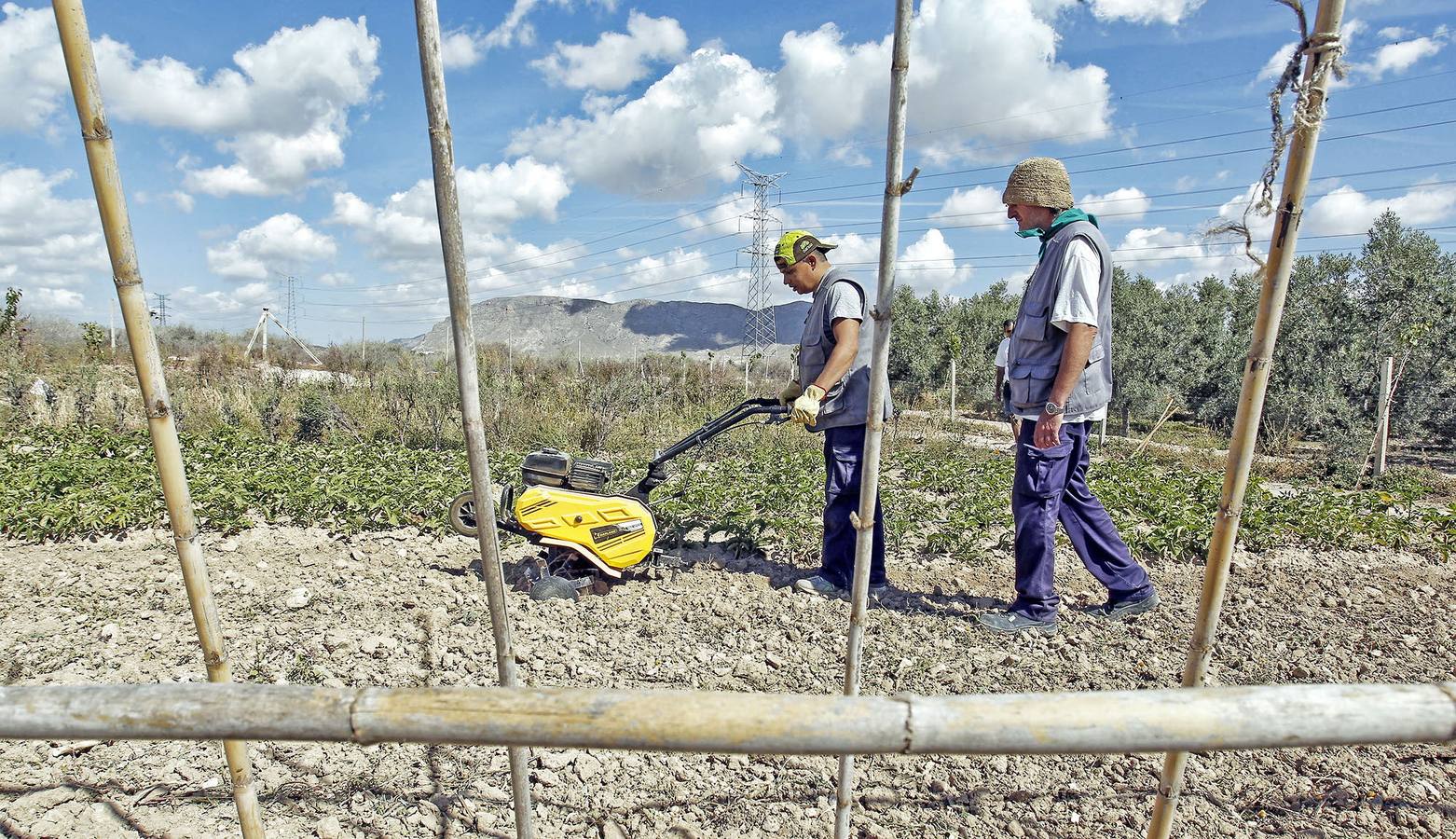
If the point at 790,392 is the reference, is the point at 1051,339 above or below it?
above

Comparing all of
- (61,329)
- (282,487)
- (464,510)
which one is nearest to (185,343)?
(61,329)

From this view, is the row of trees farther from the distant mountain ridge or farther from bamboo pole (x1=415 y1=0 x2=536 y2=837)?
the distant mountain ridge

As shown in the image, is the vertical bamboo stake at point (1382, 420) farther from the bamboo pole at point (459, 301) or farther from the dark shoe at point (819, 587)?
the bamboo pole at point (459, 301)

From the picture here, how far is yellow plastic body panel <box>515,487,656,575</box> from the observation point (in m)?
3.92

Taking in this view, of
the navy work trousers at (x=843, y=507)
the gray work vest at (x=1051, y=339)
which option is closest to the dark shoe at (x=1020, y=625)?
the navy work trousers at (x=843, y=507)

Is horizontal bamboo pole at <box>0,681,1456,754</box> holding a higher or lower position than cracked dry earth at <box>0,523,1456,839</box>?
higher

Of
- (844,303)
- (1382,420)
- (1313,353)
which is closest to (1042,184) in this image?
(844,303)

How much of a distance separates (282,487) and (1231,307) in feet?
77.8

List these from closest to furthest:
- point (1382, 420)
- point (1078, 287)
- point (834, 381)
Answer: point (1078, 287) → point (834, 381) → point (1382, 420)

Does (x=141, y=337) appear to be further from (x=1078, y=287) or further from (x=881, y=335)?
(x=1078, y=287)

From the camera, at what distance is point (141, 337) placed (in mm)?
1700

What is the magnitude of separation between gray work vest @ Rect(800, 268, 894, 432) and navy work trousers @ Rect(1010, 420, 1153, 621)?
0.73 meters

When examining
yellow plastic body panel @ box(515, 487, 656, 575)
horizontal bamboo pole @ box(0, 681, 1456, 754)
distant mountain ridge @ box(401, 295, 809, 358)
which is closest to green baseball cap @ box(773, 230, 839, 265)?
yellow plastic body panel @ box(515, 487, 656, 575)

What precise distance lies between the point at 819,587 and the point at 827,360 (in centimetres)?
118
